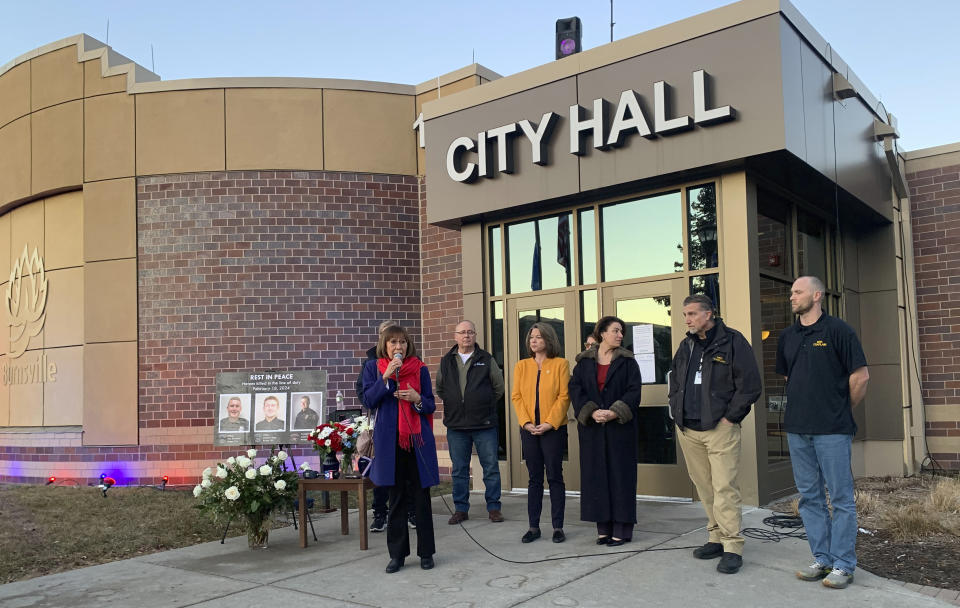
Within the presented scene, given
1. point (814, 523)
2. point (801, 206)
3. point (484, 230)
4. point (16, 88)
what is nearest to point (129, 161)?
point (16, 88)

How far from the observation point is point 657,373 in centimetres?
876

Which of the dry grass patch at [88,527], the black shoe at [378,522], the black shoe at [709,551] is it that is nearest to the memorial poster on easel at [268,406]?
the dry grass patch at [88,527]

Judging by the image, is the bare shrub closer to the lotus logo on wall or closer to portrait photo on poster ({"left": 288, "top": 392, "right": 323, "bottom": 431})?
portrait photo on poster ({"left": 288, "top": 392, "right": 323, "bottom": 431})

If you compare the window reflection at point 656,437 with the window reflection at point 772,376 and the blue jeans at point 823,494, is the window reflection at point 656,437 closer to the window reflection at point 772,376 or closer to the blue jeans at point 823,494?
the window reflection at point 772,376

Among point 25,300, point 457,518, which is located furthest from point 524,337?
point 25,300

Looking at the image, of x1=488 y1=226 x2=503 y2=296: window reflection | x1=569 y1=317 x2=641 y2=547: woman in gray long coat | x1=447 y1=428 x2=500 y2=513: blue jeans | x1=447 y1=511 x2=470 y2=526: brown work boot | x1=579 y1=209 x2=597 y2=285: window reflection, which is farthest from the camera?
x1=488 y1=226 x2=503 y2=296: window reflection

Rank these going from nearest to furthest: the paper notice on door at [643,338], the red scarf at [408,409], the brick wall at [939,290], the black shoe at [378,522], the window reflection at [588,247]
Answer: the red scarf at [408,409] < the black shoe at [378,522] < the paper notice on door at [643,338] < the window reflection at [588,247] < the brick wall at [939,290]

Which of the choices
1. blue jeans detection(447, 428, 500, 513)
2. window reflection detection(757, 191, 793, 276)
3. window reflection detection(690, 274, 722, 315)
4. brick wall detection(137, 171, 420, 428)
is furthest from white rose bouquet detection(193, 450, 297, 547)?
window reflection detection(757, 191, 793, 276)

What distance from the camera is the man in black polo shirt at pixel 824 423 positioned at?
531 centimetres

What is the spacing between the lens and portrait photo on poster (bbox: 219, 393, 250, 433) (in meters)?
9.62

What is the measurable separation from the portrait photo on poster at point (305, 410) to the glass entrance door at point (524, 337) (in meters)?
2.26

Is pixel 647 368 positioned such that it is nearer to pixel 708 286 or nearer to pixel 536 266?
pixel 708 286

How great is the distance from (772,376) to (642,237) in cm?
201

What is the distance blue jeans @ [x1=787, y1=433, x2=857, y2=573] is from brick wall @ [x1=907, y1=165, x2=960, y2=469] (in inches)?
259
